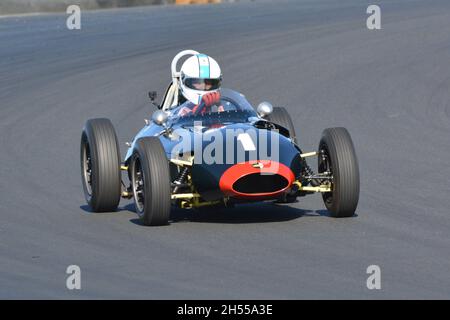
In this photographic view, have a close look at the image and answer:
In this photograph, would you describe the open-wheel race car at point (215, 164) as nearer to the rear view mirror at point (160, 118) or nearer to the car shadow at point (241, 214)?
the rear view mirror at point (160, 118)

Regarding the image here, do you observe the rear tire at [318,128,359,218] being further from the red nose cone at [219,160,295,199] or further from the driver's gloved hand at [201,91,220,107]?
the driver's gloved hand at [201,91,220,107]

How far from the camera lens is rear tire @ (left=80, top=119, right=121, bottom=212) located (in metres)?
11.7

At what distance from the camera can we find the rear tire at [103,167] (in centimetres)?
1170

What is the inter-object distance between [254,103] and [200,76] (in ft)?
23.8

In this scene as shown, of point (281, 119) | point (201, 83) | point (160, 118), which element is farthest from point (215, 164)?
point (281, 119)

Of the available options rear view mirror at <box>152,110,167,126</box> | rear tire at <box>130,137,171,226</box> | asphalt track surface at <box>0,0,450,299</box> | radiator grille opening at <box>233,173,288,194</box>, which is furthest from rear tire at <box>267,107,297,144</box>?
radiator grille opening at <box>233,173,288,194</box>

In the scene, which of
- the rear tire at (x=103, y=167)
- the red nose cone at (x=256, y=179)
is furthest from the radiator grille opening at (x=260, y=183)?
the rear tire at (x=103, y=167)

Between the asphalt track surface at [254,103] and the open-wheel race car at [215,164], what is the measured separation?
25 centimetres

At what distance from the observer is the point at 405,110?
59.5 ft

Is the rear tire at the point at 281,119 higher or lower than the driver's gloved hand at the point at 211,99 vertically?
lower

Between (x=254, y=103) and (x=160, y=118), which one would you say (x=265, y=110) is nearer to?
(x=160, y=118)

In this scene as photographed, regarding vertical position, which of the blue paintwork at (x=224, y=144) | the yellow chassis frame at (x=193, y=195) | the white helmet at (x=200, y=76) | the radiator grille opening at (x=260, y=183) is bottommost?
the yellow chassis frame at (x=193, y=195)

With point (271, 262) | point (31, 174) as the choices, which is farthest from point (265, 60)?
point (271, 262)
